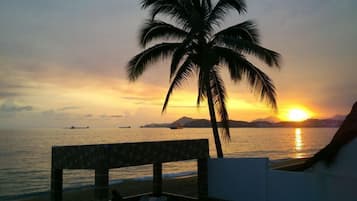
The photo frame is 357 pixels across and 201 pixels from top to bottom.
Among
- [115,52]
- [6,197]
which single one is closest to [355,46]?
[115,52]

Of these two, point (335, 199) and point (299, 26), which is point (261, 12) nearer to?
point (299, 26)

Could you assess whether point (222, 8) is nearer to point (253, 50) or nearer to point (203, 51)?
point (203, 51)

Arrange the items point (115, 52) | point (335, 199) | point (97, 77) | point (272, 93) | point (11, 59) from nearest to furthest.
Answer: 1. point (335, 199)
2. point (272, 93)
3. point (115, 52)
4. point (11, 59)
5. point (97, 77)

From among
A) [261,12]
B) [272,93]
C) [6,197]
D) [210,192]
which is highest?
[261,12]

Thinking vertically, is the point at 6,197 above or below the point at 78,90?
below

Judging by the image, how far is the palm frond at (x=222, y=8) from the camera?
43.3ft

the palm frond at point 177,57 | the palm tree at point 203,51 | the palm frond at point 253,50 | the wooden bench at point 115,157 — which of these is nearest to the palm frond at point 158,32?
the palm tree at point 203,51

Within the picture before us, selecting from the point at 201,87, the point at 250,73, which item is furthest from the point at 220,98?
the point at 250,73

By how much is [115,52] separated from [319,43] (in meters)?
9.46

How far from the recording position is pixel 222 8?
523 inches

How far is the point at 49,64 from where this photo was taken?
21.8 m

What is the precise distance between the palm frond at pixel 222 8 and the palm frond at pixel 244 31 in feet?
1.59

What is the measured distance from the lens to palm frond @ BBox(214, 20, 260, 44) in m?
13.6

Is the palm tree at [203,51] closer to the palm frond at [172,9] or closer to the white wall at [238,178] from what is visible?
→ the palm frond at [172,9]
